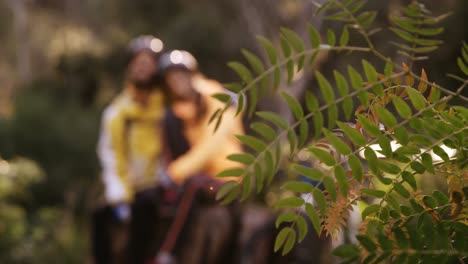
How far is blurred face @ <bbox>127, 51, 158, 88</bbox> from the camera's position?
4.57 meters

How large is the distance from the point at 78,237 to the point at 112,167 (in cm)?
237

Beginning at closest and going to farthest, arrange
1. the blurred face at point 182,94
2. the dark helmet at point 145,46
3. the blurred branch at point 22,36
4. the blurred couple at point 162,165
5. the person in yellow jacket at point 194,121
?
1. the person in yellow jacket at point 194,121
2. the blurred couple at point 162,165
3. the blurred face at point 182,94
4. the dark helmet at point 145,46
5. the blurred branch at point 22,36

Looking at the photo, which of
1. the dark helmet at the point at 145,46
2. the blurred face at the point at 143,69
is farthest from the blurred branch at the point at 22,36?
the blurred face at the point at 143,69

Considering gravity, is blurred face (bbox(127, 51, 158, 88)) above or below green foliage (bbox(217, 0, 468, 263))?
above

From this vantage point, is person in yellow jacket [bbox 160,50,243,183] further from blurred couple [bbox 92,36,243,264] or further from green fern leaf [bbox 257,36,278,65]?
green fern leaf [bbox 257,36,278,65]

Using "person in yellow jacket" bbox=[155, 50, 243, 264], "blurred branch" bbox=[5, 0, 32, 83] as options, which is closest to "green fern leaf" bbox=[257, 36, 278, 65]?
"person in yellow jacket" bbox=[155, 50, 243, 264]

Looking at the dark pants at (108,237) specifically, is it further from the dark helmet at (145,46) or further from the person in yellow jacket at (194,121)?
the dark helmet at (145,46)

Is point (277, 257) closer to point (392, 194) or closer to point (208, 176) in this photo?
point (208, 176)

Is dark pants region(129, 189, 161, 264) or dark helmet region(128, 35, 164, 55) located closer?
dark pants region(129, 189, 161, 264)

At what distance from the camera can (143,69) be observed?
4570 mm

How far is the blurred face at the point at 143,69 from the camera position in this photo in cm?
457

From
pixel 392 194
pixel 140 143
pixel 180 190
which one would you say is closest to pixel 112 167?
pixel 140 143

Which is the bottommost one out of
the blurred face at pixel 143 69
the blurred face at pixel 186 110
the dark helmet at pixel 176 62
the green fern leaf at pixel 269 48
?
the green fern leaf at pixel 269 48

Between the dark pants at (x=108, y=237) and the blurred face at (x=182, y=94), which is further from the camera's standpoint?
the dark pants at (x=108, y=237)
